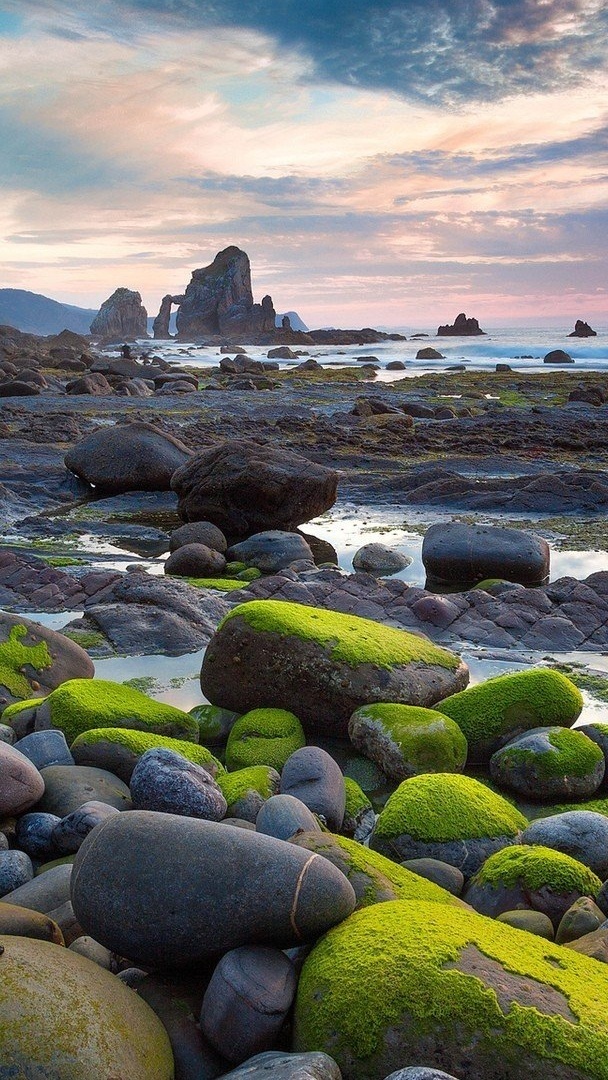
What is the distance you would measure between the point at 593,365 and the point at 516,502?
55.5m

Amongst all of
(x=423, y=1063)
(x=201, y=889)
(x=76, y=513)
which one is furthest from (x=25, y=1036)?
(x=76, y=513)

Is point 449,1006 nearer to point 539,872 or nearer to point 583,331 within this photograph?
point 539,872

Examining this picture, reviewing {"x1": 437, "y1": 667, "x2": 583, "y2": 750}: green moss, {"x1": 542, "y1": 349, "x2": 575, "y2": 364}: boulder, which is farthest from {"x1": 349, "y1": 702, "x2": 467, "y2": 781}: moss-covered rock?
{"x1": 542, "y1": 349, "x2": 575, "y2": 364}: boulder

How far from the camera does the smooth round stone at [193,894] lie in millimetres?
3455

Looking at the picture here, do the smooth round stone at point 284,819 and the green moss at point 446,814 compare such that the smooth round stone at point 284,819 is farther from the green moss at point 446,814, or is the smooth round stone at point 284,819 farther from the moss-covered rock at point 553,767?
the moss-covered rock at point 553,767

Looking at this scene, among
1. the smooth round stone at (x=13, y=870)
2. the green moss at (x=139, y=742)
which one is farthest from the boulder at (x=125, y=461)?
the smooth round stone at (x=13, y=870)

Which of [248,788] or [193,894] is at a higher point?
[193,894]

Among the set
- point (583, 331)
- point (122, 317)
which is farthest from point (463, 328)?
point (122, 317)

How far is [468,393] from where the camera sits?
40969 mm

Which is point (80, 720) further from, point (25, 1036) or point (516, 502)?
point (516, 502)

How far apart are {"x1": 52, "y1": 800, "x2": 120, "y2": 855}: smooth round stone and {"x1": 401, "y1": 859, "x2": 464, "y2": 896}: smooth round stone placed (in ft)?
5.41

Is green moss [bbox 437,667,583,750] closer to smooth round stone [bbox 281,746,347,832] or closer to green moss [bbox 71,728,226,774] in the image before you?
smooth round stone [bbox 281,746,347,832]

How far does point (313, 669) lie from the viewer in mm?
7086

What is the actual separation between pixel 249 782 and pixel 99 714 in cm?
138
